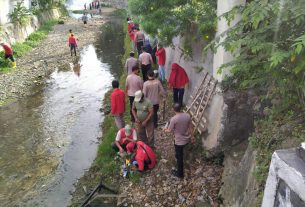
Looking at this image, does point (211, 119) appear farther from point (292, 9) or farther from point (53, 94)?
point (53, 94)

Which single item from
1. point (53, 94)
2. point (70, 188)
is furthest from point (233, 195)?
point (53, 94)

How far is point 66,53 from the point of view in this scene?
23422 mm

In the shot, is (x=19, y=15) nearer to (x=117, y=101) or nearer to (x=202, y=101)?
(x=117, y=101)

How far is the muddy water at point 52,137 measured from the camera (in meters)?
8.85

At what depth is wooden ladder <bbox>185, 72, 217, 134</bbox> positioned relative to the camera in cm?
848

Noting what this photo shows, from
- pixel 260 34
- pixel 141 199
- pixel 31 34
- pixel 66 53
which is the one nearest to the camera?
pixel 260 34

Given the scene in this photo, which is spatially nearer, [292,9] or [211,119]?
[292,9]

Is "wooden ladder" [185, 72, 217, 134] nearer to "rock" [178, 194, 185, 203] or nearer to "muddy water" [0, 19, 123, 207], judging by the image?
"rock" [178, 194, 185, 203]

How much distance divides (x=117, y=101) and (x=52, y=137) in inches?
148

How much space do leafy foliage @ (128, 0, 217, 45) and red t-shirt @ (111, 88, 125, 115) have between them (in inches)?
91.4

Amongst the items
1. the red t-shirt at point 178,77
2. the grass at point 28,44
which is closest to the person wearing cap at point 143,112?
the red t-shirt at point 178,77

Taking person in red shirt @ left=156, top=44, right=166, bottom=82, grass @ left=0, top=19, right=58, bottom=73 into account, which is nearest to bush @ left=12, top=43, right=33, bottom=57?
grass @ left=0, top=19, right=58, bottom=73

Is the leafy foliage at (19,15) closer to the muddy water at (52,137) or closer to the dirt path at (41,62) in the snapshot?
the dirt path at (41,62)

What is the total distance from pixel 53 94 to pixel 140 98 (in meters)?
9.04
